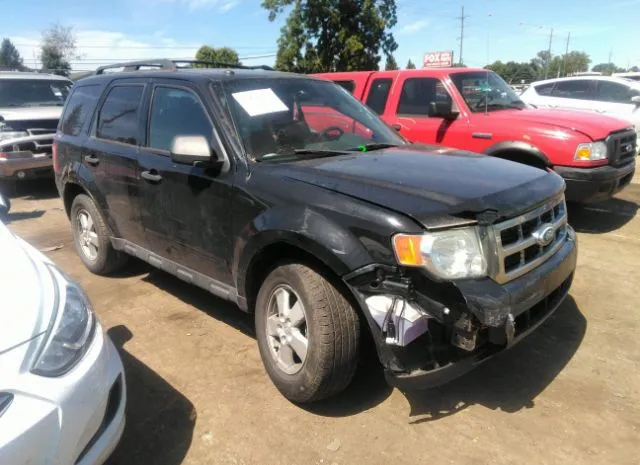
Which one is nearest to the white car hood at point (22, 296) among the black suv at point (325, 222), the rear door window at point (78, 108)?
the black suv at point (325, 222)

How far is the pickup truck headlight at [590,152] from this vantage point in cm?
555

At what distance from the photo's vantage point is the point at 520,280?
255 centimetres

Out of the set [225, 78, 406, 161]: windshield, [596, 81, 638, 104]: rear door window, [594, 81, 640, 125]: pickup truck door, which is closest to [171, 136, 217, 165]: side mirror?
[225, 78, 406, 161]: windshield

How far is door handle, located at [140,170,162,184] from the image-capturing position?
3.67 metres

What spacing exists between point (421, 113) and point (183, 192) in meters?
4.10

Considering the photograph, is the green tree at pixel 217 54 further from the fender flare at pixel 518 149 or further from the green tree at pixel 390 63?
the fender flare at pixel 518 149

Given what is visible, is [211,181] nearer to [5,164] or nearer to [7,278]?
[7,278]

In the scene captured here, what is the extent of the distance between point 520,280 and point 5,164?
27.5ft

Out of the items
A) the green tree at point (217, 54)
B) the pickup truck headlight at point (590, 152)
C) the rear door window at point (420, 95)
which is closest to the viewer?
the pickup truck headlight at point (590, 152)

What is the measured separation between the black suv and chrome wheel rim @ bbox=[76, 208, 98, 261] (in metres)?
0.56

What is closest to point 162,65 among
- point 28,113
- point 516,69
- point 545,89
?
point 28,113

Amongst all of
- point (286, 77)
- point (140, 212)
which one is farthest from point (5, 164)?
point (286, 77)

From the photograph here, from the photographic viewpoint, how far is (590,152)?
557cm

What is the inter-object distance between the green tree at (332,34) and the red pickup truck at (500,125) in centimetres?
2132
